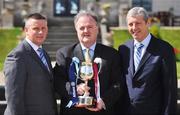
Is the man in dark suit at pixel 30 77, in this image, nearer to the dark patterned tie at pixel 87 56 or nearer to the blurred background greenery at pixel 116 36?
the dark patterned tie at pixel 87 56

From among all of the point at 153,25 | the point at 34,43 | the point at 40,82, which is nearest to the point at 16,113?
the point at 40,82

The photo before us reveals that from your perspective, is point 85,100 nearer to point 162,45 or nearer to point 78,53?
point 78,53

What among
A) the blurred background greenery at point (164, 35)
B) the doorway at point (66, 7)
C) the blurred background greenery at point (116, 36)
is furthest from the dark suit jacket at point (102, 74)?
the doorway at point (66, 7)

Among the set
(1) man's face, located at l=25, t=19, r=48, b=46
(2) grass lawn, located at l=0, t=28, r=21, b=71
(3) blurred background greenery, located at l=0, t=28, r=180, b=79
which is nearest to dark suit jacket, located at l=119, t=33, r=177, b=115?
(1) man's face, located at l=25, t=19, r=48, b=46

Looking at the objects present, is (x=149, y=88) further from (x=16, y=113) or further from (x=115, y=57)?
(x=16, y=113)

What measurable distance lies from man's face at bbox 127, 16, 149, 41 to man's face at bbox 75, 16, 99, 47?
41cm

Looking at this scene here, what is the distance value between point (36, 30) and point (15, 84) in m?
0.60

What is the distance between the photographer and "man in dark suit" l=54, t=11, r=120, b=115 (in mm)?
5594

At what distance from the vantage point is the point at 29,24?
5.49 metres

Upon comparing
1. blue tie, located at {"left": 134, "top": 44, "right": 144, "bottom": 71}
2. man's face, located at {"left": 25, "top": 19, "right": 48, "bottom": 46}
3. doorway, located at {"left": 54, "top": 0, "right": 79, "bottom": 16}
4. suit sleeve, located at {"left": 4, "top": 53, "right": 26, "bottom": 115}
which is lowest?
doorway, located at {"left": 54, "top": 0, "right": 79, "bottom": 16}

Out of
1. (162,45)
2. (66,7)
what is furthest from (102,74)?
(66,7)

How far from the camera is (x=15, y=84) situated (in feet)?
17.6

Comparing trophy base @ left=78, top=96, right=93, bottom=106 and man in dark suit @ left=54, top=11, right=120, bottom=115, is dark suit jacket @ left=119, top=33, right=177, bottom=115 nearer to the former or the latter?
man in dark suit @ left=54, top=11, right=120, bottom=115

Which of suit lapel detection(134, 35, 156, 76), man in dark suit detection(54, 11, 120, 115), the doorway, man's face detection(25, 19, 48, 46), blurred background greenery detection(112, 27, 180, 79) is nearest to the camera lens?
man's face detection(25, 19, 48, 46)
